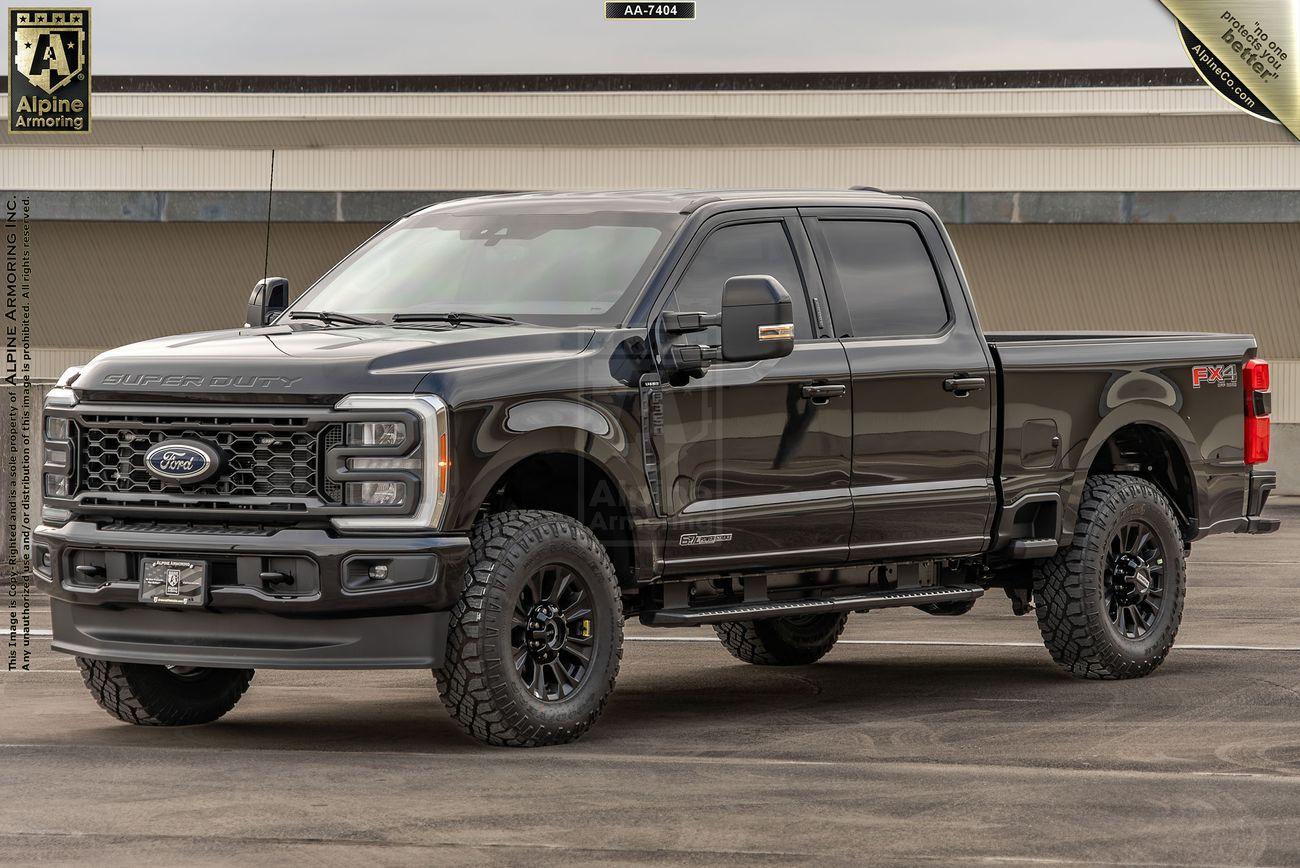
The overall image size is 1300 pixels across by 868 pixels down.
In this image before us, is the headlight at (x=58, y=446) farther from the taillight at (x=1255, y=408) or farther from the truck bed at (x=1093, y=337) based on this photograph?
the taillight at (x=1255, y=408)

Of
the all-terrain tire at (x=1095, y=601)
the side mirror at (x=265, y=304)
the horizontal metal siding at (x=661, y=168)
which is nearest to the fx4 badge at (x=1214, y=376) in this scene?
the all-terrain tire at (x=1095, y=601)

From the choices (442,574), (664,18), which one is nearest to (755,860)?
(442,574)

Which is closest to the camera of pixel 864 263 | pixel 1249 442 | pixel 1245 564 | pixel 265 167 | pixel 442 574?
pixel 442 574

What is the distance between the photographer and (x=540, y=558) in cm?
849

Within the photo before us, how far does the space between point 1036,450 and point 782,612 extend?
1801mm

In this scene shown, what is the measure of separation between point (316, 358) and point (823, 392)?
2320 mm

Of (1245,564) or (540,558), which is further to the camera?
(1245,564)

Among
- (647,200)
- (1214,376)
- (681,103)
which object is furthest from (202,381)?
(681,103)

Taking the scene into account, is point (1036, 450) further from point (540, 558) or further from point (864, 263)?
point (540, 558)

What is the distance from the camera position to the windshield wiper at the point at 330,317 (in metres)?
9.38

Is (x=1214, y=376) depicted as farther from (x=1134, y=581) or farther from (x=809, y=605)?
(x=809, y=605)

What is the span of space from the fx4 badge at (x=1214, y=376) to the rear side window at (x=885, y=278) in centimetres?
170

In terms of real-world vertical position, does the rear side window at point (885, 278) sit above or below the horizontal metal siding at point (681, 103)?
below

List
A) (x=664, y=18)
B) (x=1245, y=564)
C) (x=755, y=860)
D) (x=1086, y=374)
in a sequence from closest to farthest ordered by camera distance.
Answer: (x=755, y=860)
(x=1086, y=374)
(x=1245, y=564)
(x=664, y=18)
